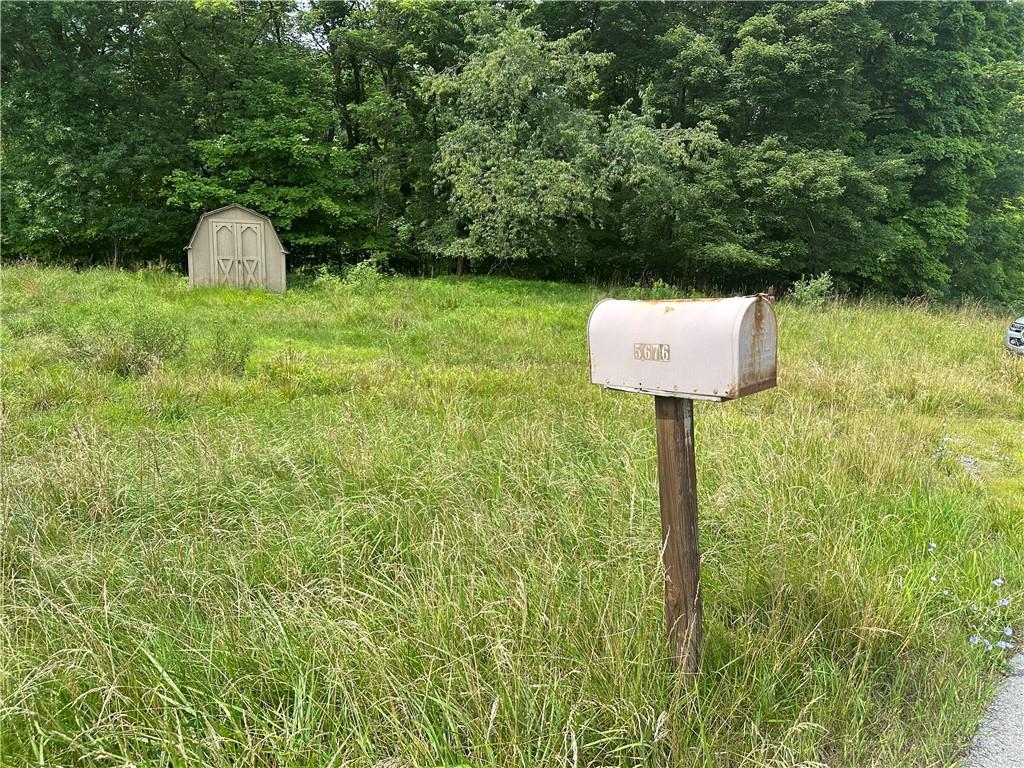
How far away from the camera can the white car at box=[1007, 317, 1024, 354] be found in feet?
26.3

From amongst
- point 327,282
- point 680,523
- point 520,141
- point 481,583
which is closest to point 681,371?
point 680,523

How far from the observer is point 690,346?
67.7 inches

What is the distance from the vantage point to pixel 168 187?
18500 mm

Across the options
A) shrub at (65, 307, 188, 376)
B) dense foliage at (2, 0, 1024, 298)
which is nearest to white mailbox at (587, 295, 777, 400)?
shrub at (65, 307, 188, 376)

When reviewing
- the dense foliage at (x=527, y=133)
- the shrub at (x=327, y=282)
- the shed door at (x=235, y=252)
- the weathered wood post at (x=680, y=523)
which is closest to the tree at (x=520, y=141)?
the dense foliage at (x=527, y=133)

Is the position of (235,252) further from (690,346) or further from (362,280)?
(690,346)

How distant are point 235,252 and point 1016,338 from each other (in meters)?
13.6

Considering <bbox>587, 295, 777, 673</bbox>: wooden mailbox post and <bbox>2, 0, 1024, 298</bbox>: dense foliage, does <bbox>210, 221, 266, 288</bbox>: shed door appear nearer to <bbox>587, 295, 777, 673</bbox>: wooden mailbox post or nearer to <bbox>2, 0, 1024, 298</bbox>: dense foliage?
<bbox>2, 0, 1024, 298</bbox>: dense foliage

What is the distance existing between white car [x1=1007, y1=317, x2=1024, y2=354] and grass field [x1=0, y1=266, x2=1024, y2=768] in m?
3.64

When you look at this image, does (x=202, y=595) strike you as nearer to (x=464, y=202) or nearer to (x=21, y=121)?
(x=464, y=202)

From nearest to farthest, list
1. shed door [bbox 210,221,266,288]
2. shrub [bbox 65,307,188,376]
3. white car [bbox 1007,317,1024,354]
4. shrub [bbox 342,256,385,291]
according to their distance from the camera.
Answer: shrub [bbox 65,307,188,376]
white car [bbox 1007,317,1024,354]
shrub [bbox 342,256,385,291]
shed door [bbox 210,221,266,288]

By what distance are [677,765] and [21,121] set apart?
21028mm

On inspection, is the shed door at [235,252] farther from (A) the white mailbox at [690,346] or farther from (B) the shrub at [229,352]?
(A) the white mailbox at [690,346]

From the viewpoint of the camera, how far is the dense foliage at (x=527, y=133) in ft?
48.9
